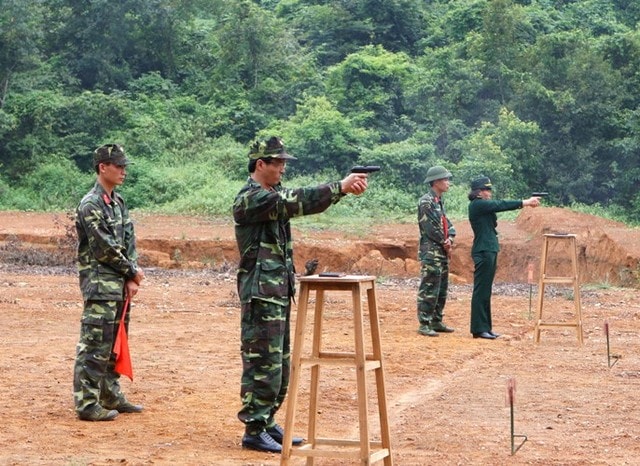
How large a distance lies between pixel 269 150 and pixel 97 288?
77.0 inches

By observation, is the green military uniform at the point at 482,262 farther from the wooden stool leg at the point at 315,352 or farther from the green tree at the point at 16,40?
the green tree at the point at 16,40

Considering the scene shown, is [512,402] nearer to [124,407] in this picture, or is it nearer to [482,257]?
[124,407]

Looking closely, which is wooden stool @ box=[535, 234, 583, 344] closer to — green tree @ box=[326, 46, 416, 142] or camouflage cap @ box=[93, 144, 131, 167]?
camouflage cap @ box=[93, 144, 131, 167]

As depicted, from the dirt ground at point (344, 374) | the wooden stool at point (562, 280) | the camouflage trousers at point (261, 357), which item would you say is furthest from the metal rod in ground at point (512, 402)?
the wooden stool at point (562, 280)

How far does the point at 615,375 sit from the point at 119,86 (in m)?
31.7

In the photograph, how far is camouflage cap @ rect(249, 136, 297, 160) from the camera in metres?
7.62

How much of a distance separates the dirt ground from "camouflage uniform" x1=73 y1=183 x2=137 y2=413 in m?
0.35

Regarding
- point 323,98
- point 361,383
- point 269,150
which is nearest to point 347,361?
point 361,383

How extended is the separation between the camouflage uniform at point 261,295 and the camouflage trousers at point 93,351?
1485mm

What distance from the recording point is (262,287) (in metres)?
7.51

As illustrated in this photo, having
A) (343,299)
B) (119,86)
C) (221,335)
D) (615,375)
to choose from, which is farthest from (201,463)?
Answer: (119,86)

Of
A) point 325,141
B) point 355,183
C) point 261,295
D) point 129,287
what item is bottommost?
point 129,287

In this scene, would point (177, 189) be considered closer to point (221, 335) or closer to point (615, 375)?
point (221, 335)

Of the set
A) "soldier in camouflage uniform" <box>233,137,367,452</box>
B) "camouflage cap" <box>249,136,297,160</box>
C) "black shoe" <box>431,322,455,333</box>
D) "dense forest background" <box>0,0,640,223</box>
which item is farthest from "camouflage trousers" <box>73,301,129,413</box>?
"dense forest background" <box>0,0,640,223</box>
